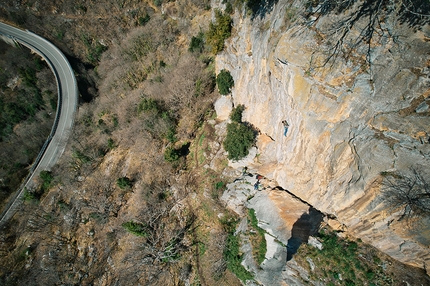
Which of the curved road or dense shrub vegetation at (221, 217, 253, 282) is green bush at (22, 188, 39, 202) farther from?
dense shrub vegetation at (221, 217, 253, 282)

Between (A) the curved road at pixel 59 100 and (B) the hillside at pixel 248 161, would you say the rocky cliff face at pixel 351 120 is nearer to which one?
(B) the hillside at pixel 248 161

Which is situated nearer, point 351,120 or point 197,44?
point 351,120

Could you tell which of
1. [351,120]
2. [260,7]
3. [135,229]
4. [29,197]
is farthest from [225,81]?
[29,197]

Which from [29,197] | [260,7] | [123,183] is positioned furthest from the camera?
[29,197]

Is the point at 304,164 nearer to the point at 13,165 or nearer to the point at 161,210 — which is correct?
the point at 161,210

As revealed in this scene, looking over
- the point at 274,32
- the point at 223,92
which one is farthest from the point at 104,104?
the point at 274,32

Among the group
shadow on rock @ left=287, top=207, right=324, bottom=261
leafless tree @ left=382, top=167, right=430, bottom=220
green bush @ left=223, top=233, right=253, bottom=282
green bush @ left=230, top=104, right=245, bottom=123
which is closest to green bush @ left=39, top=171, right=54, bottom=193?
green bush @ left=223, top=233, right=253, bottom=282

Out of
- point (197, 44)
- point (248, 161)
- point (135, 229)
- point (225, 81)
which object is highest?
point (197, 44)

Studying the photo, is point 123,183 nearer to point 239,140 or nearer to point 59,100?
point 239,140
